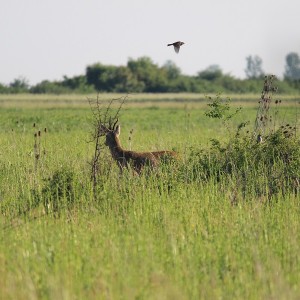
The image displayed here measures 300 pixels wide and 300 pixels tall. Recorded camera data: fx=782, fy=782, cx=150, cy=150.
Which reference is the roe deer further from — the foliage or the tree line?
the tree line

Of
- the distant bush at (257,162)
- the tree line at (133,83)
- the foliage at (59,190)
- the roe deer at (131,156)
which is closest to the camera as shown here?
the foliage at (59,190)

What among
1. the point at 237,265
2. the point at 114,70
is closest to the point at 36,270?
the point at 237,265

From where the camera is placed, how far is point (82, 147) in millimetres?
13609

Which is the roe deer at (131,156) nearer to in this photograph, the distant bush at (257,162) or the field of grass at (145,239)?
the distant bush at (257,162)

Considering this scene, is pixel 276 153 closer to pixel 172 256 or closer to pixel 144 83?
pixel 172 256

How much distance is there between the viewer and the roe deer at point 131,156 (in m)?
10.7

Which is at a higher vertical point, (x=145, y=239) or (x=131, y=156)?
(x=131, y=156)

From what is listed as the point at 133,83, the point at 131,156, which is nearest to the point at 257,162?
the point at 131,156

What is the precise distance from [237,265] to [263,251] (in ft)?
1.38

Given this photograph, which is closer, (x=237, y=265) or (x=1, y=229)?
(x=237, y=265)

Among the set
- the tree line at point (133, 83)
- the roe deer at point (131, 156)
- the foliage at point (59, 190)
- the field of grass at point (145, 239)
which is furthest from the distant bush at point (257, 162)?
the tree line at point (133, 83)

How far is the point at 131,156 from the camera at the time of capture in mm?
11117

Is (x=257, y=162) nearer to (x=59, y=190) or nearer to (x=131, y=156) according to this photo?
(x=131, y=156)

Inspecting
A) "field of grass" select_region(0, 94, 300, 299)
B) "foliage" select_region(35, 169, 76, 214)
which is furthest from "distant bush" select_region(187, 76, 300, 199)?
"foliage" select_region(35, 169, 76, 214)
